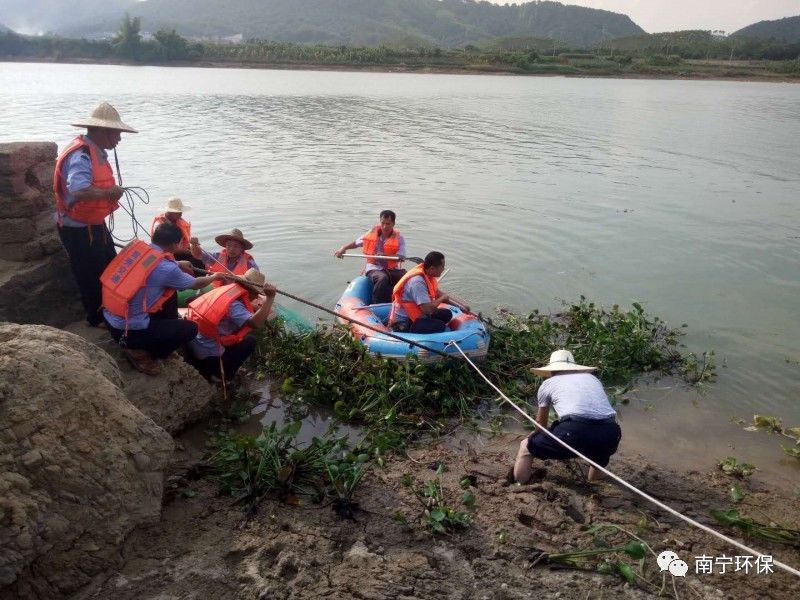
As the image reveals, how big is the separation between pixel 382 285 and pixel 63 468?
540 cm

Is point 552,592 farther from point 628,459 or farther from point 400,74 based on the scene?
point 400,74

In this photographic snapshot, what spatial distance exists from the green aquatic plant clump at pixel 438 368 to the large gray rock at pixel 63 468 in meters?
2.08

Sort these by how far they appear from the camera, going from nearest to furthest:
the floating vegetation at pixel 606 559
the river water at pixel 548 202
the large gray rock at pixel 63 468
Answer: the large gray rock at pixel 63 468
the floating vegetation at pixel 606 559
the river water at pixel 548 202

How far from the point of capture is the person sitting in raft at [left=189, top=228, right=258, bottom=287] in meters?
7.67

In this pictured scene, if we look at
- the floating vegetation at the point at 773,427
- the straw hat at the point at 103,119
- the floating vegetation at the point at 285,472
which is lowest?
the floating vegetation at the point at 773,427

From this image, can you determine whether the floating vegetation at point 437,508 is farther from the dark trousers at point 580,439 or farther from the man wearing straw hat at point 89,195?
the man wearing straw hat at point 89,195

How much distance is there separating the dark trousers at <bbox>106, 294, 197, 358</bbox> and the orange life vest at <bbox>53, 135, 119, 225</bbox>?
0.97 m

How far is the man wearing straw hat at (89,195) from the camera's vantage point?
537cm

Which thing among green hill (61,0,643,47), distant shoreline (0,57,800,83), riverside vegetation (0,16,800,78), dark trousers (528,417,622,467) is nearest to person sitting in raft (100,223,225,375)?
dark trousers (528,417,622,467)

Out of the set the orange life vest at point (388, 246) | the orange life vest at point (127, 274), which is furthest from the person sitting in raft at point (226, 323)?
the orange life vest at point (388, 246)

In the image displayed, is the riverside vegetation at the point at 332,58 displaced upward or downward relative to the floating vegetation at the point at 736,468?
upward

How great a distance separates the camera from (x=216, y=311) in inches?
228

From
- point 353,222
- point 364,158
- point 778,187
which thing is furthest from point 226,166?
point 778,187

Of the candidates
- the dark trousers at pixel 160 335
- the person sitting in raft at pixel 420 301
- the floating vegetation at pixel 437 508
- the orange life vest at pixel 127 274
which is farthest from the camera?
the person sitting in raft at pixel 420 301
